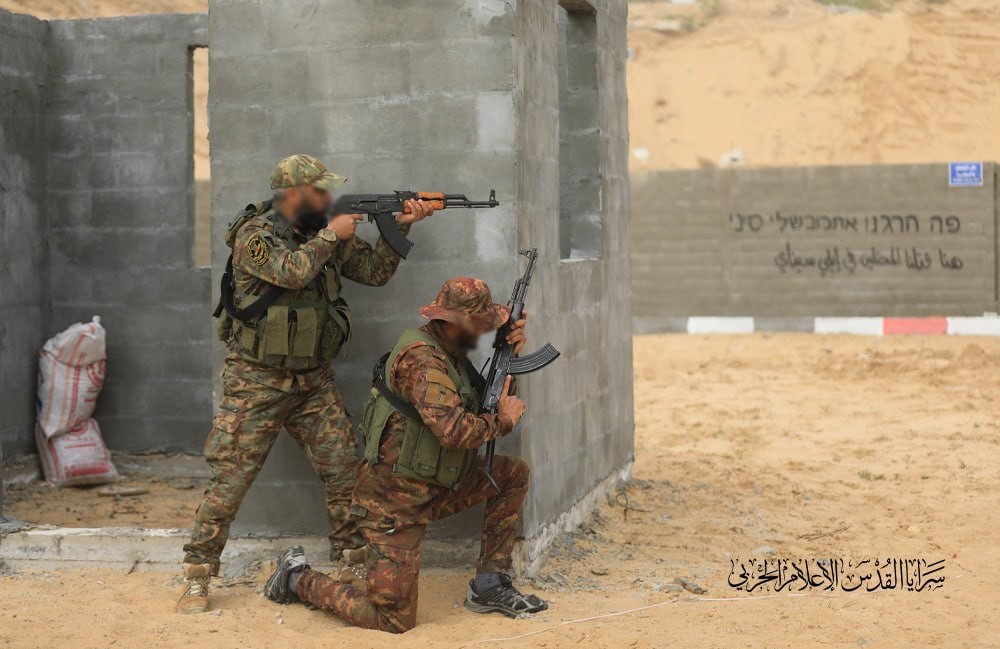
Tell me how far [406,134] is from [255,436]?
147 cm

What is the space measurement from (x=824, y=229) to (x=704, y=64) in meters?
16.4

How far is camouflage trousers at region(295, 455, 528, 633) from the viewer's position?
4984mm

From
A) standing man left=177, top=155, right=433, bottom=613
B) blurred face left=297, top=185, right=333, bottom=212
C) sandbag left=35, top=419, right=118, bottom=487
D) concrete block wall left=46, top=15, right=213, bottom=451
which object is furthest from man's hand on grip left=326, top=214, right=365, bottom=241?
sandbag left=35, top=419, right=118, bottom=487

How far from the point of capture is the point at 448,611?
5.31 meters

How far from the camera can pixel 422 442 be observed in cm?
496

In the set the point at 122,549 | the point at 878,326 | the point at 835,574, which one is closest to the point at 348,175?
the point at 122,549

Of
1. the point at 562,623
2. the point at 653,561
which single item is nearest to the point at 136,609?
the point at 562,623

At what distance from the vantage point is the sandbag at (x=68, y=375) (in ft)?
27.5

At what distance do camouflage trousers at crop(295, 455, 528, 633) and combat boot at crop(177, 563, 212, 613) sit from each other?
38 cm

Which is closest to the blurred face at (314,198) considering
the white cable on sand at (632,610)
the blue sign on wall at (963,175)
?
the white cable on sand at (632,610)

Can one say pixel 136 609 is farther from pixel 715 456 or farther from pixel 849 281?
pixel 849 281

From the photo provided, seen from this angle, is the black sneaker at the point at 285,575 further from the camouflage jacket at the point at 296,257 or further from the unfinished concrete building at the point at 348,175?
the camouflage jacket at the point at 296,257

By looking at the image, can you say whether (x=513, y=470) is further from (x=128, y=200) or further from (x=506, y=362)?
(x=128, y=200)

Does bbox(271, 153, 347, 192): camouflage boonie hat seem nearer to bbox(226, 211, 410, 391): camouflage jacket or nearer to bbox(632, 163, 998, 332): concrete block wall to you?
bbox(226, 211, 410, 391): camouflage jacket
